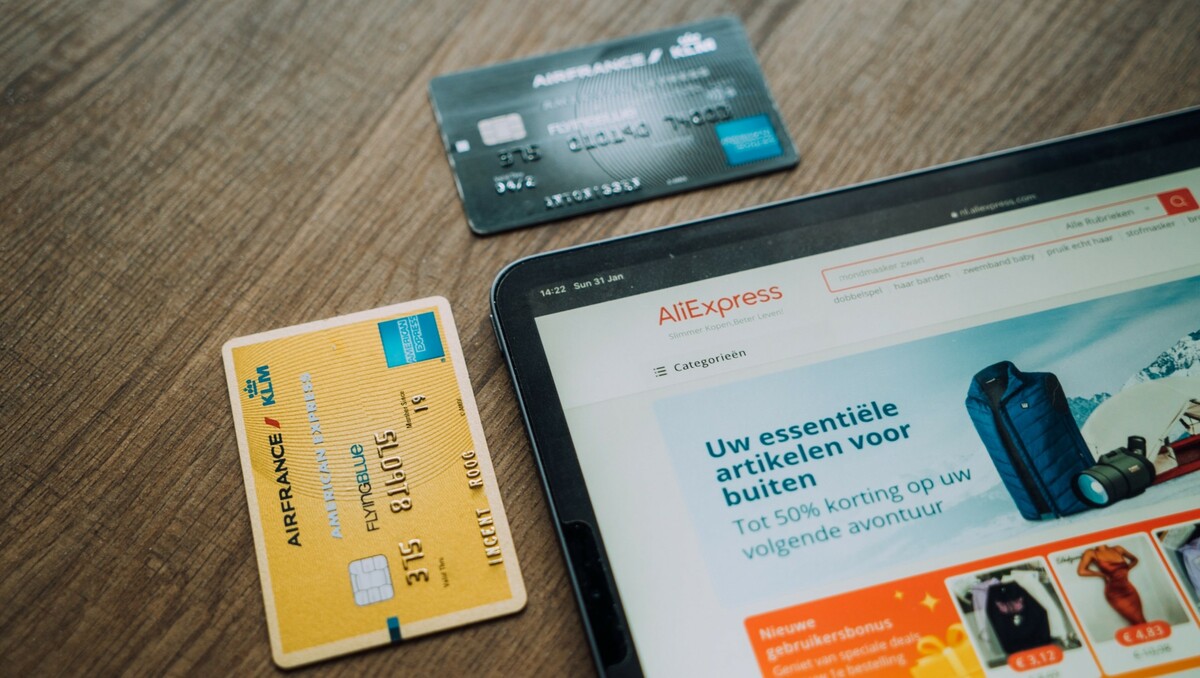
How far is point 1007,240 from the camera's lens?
0.59 metres

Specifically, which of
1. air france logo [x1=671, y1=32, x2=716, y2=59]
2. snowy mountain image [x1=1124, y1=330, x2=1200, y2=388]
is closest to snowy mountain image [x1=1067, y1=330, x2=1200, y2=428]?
snowy mountain image [x1=1124, y1=330, x2=1200, y2=388]

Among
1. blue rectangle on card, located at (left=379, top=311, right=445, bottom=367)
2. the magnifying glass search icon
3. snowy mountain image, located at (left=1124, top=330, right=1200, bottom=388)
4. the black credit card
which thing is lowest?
snowy mountain image, located at (left=1124, top=330, right=1200, bottom=388)

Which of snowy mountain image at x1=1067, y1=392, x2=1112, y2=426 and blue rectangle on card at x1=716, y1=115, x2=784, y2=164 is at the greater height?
blue rectangle on card at x1=716, y1=115, x2=784, y2=164

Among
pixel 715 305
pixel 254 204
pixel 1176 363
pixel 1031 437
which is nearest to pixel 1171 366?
pixel 1176 363

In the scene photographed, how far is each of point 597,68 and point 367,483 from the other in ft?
1.24

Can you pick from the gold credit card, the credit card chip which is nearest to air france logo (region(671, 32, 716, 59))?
the credit card chip

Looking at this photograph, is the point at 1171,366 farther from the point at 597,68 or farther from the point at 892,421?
the point at 597,68

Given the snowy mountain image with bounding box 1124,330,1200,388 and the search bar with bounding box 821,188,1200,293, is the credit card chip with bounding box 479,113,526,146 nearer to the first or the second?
the search bar with bounding box 821,188,1200,293

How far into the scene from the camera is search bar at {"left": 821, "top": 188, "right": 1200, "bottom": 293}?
22.8 inches

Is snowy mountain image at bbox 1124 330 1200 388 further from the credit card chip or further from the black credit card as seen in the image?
the credit card chip

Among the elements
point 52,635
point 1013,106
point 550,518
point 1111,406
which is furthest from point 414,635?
point 1013,106

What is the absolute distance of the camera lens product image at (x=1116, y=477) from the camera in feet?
1.69

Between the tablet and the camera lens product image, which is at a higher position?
the tablet

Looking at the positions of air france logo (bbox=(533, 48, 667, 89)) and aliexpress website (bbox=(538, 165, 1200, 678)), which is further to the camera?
air france logo (bbox=(533, 48, 667, 89))
